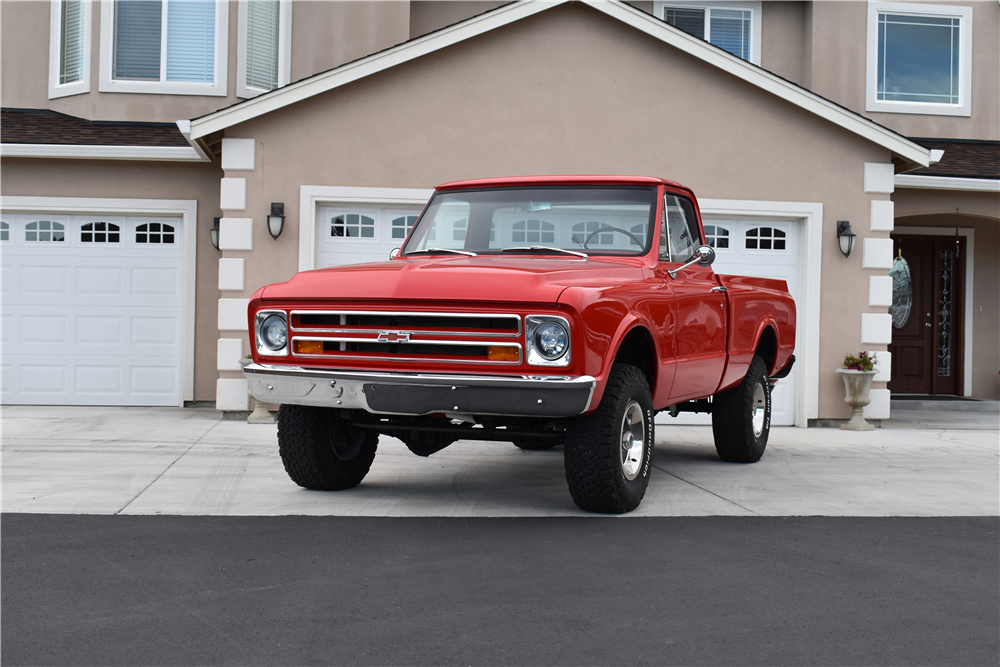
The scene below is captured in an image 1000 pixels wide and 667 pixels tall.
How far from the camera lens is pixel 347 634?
11.2 feet

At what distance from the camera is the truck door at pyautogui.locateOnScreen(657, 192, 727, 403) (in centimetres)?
607

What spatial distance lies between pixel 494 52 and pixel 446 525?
6759mm

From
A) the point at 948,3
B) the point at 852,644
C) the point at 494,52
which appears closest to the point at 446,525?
the point at 852,644

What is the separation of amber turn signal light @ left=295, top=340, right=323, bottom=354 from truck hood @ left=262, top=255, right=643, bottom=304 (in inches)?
9.5

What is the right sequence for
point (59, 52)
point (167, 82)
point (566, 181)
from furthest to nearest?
point (59, 52), point (167, 82), point (566, 181)

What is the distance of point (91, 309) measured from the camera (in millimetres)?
11508

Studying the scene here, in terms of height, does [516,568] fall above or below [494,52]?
below

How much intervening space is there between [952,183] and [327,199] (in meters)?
7.43

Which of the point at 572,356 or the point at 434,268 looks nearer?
the point at 572,356

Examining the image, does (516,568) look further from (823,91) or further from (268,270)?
(823,91)

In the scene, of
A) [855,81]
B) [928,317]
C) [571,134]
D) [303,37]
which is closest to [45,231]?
[303,37]

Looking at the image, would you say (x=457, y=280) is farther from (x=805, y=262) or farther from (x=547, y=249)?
(x=805, y=262)

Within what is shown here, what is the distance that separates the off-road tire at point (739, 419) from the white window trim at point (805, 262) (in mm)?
3121

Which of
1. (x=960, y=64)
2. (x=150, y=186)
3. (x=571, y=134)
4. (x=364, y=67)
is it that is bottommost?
(x=150, y=186)
